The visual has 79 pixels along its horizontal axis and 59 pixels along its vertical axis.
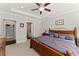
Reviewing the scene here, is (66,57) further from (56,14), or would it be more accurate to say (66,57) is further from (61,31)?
(56,14)

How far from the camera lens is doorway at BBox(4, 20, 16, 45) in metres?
1.55

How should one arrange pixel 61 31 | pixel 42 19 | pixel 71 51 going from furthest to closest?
pixel 42 19
pixel 61 31
pixel 71 51

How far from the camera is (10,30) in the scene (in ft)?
5.25

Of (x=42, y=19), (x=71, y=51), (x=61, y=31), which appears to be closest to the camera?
(x=71, y=51)

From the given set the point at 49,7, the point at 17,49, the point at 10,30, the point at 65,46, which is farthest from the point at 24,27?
the point at 65,46

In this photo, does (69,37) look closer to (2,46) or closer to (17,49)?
(17,49)

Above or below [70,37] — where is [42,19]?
above

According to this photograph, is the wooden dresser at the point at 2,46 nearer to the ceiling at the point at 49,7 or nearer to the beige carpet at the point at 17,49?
the beige carpet at the point at 17,49

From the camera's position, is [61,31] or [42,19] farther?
[42,19]

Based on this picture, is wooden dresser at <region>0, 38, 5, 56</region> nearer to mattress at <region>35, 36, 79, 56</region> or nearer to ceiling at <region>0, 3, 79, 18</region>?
ceiling at <region>0, 3, 79, 18</region>

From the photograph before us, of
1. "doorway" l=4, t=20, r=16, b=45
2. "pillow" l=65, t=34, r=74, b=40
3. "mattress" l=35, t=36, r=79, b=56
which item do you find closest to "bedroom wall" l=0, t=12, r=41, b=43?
"doorway" l=4, t=20, r=16, b=45

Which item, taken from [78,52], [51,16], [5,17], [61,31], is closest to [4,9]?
[5,17]

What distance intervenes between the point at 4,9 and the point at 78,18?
1219 mm

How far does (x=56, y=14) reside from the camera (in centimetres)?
156
